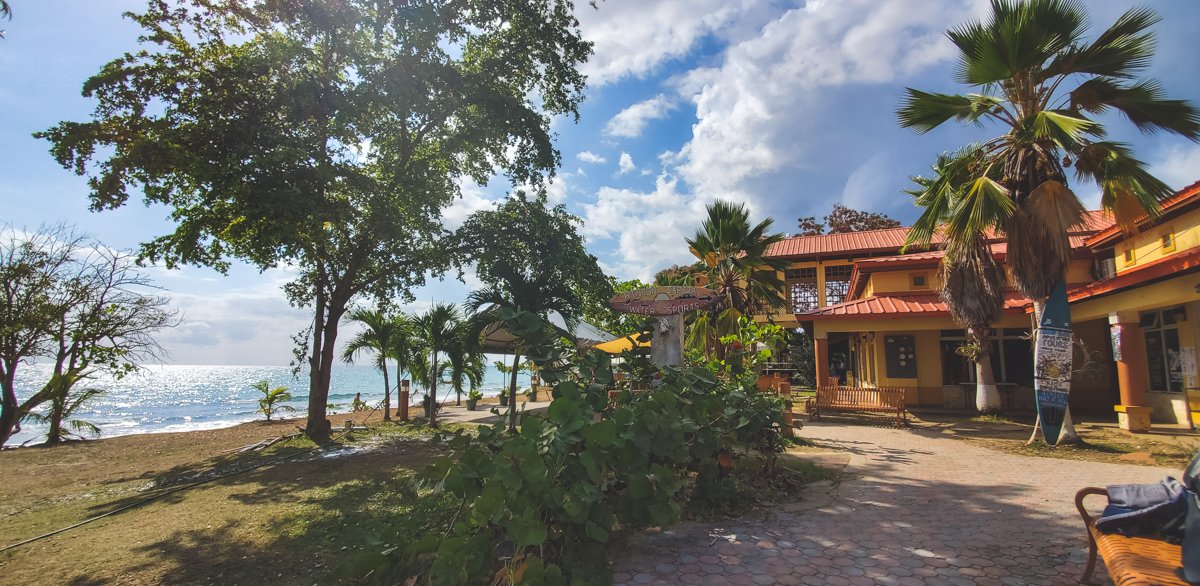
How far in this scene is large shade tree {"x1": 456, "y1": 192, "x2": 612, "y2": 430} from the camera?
1100cm

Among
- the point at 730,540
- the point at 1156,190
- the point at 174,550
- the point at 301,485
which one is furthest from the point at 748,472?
the point at 1156,190

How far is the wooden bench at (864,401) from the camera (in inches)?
471

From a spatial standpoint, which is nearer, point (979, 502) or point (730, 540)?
point (730, 540)

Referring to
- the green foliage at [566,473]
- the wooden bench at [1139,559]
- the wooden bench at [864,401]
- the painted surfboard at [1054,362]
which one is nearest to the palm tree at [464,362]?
the green foliage at [566,473]

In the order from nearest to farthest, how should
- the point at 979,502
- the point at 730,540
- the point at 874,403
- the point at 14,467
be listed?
the point at 730,540, the point at 979,502, the point at 14,467, the point at 874,403

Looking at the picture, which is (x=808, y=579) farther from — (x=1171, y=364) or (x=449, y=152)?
(x=1171, y=364)

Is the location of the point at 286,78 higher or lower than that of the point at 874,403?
higher

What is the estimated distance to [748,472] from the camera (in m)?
5.64

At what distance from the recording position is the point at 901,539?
404cm

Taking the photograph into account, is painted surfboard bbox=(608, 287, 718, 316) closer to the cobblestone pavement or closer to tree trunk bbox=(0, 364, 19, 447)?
the cobblestone pavement

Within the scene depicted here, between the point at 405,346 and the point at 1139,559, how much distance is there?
16.8m

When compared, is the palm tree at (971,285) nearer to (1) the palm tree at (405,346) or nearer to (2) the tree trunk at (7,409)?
(1) the palm tree at (405,346)

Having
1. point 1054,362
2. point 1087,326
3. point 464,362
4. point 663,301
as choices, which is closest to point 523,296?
point 663,301

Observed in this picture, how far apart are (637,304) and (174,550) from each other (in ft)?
17.5
